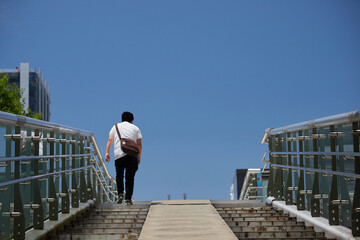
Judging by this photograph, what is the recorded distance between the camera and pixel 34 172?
627cm

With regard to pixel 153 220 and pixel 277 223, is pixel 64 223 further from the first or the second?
pixel 277 223

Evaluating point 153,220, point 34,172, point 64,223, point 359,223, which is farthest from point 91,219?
point 359,223

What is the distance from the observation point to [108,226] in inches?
264

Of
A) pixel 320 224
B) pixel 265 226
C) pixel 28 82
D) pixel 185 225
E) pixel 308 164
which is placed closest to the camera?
pixel 320 224

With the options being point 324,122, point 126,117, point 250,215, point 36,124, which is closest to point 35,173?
point 36,124

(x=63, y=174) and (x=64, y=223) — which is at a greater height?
(x=63, y=174)

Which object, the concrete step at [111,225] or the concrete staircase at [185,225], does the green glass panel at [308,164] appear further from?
the concrete step at [111,225]

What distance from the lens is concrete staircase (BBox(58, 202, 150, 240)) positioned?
19.2ft

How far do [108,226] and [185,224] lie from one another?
883 millimetres

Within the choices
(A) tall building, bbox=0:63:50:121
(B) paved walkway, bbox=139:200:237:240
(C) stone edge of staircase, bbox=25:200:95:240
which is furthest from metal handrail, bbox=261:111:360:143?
(A) tall building, bbox=0:63:50:121

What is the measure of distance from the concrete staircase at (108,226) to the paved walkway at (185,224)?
15 centimetres

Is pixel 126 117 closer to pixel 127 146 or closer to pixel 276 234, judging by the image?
pixel 127 146

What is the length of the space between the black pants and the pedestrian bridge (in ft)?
1.48

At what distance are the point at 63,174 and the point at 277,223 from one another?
2.98 m
